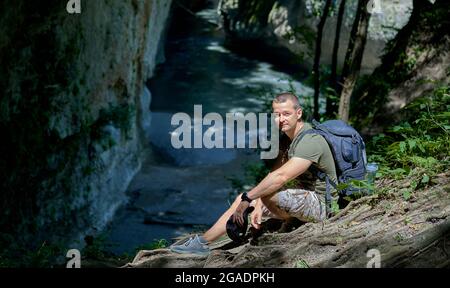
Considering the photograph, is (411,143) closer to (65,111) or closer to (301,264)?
(301,264)

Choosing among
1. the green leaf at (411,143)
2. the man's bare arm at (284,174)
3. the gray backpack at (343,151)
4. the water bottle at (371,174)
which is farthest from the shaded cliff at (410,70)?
the man's bare arm at (284,174)

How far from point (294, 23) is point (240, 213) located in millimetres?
23499

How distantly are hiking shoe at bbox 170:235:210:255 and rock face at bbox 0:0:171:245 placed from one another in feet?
16.4

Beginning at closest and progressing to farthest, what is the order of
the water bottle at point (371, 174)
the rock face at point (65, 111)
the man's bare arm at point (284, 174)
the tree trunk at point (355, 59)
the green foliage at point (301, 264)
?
the green foliage at point (301, 264), the man's bare arm at point (284, 174), the water bottle at point (371, 174), the tree trunk at point (355, 59), the rock face at point (65, 111)

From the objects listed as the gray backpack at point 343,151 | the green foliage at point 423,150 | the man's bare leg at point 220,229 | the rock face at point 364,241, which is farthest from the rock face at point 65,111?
the green foliage at point 423,150

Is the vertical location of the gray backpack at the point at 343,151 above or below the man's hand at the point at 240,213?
above

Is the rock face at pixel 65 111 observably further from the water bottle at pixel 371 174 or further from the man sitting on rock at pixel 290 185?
the water bottle at pixel 371 174

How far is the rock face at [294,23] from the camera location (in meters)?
24.9

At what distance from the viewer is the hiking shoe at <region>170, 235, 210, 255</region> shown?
5.27 meters

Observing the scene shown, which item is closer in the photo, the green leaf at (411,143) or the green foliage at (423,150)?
the green foliage at (423,150)

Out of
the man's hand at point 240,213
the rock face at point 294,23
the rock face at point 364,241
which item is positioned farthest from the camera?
the rock face at point 294,23

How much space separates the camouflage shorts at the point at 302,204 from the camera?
5.07m

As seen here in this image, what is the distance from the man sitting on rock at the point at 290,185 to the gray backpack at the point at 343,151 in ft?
0.20

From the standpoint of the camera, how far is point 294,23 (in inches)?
1082
